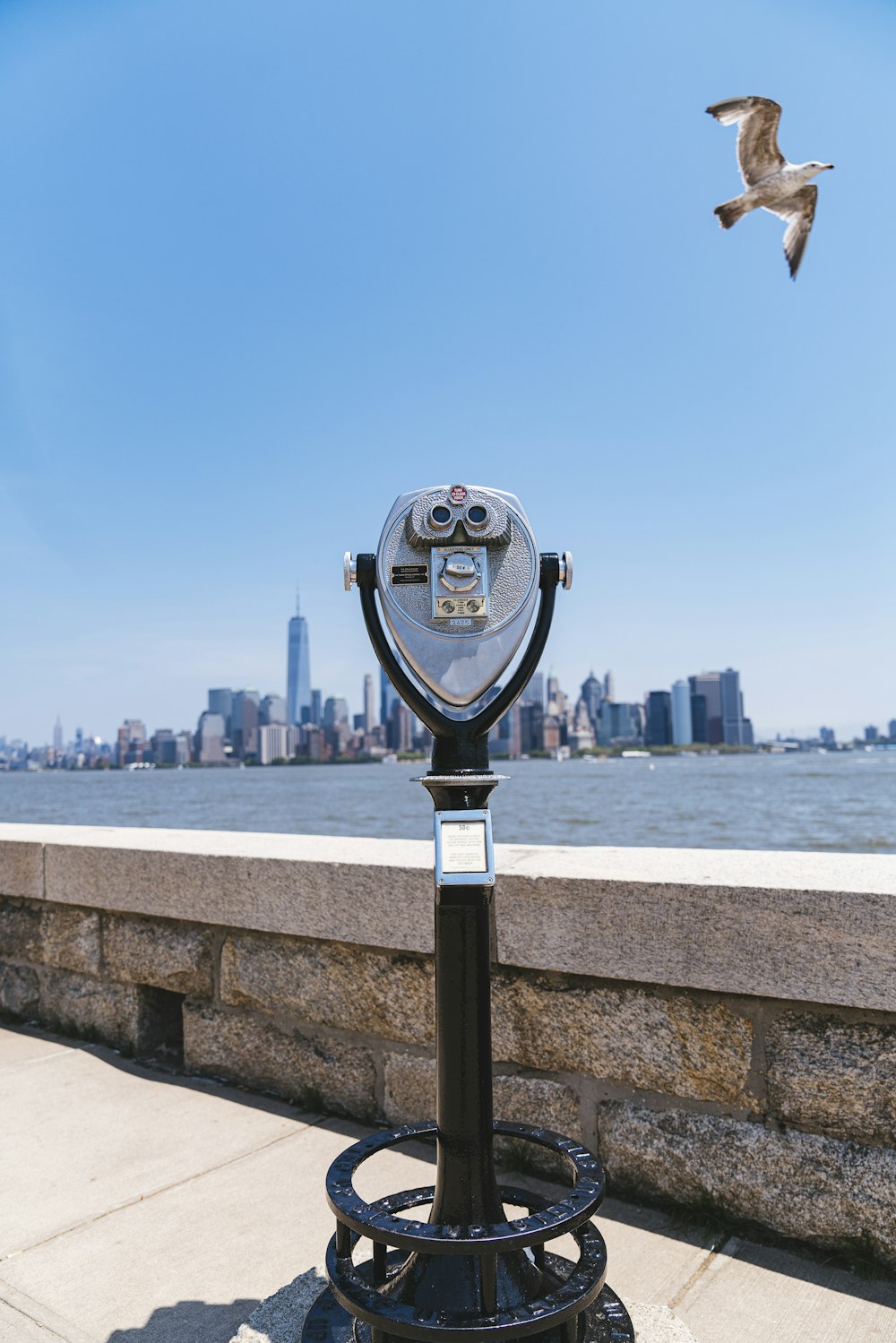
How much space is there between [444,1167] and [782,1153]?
2.90ft

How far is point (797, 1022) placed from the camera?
2068mm

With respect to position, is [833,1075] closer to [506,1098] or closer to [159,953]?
[506,1098]

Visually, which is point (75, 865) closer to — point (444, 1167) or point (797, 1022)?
point (444, 1167)

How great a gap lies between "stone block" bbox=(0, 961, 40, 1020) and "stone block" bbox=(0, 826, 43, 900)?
11.9 inches

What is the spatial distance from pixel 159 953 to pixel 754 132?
371cm

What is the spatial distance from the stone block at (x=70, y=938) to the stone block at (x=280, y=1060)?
0.50 m

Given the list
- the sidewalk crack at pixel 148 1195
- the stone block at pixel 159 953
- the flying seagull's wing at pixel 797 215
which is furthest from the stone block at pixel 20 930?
the flying seagull's wing at pixel 797 215

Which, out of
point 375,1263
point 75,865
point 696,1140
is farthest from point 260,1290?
point 75,865

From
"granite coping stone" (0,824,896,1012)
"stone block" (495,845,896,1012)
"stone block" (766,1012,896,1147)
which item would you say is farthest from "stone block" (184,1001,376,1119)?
"stone block" (766,1012,896,1147)

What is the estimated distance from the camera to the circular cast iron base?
1573 mm

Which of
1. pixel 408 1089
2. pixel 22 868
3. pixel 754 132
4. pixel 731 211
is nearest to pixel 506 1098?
pixel 408 1089

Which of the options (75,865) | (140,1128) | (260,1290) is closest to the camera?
(260,1290)

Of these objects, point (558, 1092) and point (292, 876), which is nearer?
point (558, 1092)

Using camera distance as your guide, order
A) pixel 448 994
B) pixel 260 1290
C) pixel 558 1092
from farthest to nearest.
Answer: pixel 558 1092, pixel 260 1290, pixel 448 994
